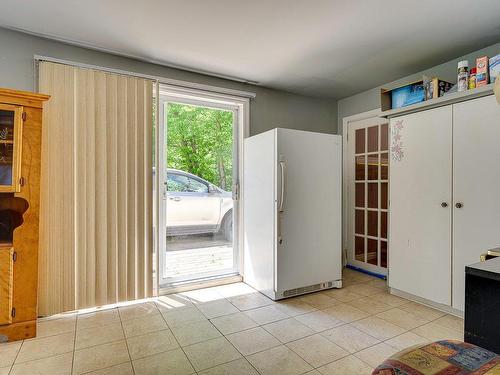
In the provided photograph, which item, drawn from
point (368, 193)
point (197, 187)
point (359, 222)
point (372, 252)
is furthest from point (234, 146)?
point (372, 252)

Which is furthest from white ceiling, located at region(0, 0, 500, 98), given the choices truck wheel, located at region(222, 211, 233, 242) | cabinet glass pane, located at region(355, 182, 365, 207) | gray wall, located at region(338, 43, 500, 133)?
truck wheel, located at region(222, 211, 233, 242)

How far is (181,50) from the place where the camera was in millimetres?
2584

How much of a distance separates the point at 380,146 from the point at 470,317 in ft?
8.92

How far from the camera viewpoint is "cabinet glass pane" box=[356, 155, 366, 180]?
3.80m

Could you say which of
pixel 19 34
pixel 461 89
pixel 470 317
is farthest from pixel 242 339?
pixel 19 34

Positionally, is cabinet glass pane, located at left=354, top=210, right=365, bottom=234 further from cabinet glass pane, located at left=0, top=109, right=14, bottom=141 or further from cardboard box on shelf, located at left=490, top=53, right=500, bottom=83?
cabinet glass pane, located at left=0, top=109, right=14, bottom=141

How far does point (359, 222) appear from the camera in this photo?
385 centimetres

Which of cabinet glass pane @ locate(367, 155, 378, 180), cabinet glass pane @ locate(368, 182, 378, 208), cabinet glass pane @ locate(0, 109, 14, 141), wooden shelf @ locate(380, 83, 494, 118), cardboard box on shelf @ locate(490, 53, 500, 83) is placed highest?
cardboard box on shelf @ locate(490, 53, 500, 83)

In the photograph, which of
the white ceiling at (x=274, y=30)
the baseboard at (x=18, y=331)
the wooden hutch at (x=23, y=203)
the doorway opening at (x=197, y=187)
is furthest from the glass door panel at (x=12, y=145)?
the doorway opening at (x=197, y=187)

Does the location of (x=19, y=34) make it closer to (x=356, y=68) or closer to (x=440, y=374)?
(x=356, y=68)

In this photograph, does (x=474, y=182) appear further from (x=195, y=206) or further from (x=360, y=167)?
(x=195, y=206)

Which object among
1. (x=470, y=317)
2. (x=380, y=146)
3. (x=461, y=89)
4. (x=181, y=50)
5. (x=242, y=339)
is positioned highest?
(x=181, y=50)

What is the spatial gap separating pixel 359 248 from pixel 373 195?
Answer: 75 cm

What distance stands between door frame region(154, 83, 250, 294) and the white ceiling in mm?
303
